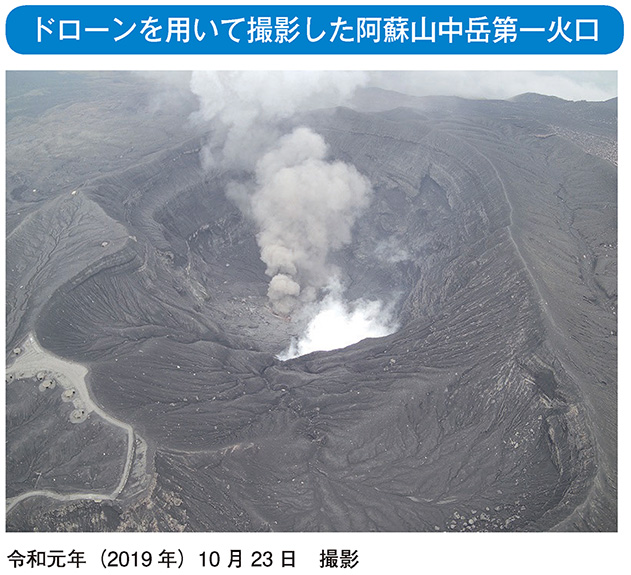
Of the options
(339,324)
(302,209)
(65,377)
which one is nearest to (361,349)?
(339,324)

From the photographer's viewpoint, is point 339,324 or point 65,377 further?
point 339,324

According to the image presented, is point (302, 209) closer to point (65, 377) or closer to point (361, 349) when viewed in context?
point (361, 349)

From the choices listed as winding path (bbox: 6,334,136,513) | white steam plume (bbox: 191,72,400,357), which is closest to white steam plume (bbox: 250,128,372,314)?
white steam plume (bbox: 191,72,400,357)

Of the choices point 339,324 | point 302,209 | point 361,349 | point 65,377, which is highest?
point 302,209

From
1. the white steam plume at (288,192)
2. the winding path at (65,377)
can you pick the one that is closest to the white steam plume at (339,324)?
the white steam plume at (288,192)

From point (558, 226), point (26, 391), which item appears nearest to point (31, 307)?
point (26, 391)

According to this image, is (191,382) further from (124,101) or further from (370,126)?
(124,101)

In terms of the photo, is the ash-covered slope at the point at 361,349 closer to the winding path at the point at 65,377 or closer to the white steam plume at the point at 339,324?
the winding path at the point at 65,377

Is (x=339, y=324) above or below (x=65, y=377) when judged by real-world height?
below
